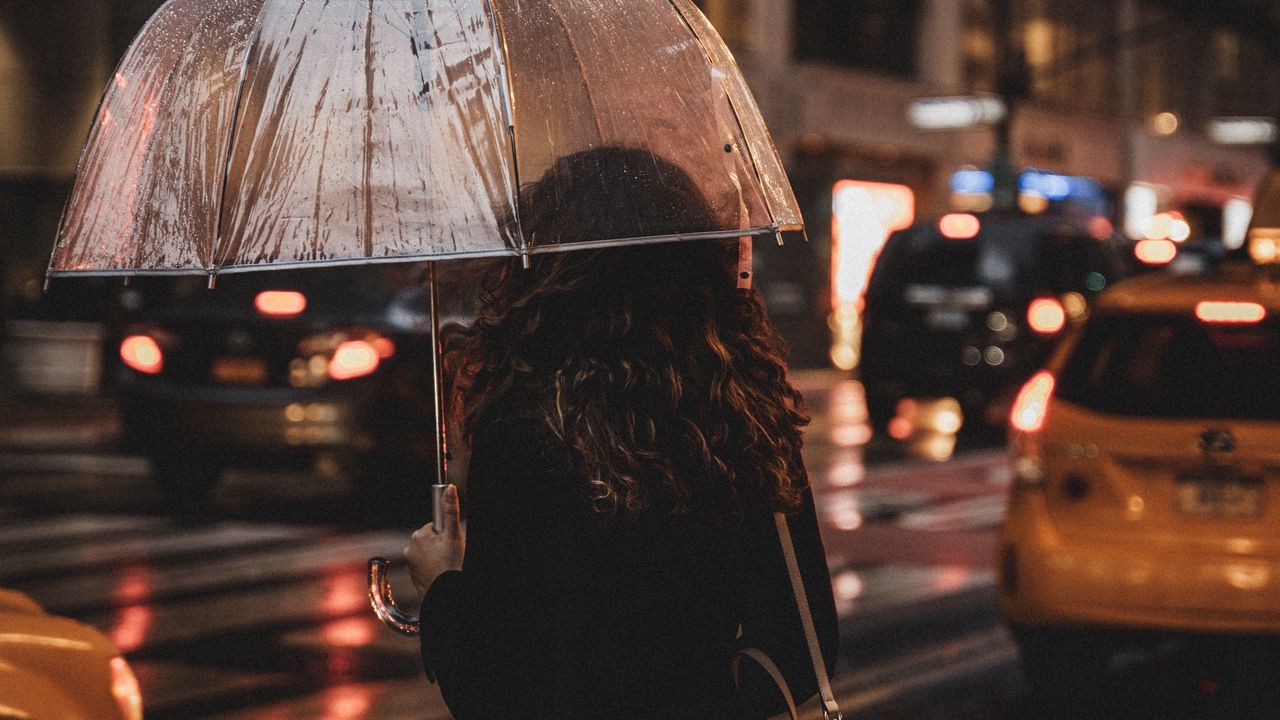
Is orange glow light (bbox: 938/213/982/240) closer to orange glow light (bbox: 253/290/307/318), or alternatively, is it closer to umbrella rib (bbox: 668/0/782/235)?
orange glow light (bbox: 253/290/307/318)

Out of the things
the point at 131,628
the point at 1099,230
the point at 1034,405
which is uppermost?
the point at 1034,405

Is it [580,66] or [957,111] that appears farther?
[957,111]

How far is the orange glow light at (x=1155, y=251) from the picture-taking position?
1945 cm

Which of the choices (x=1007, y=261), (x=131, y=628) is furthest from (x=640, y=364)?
(x=1007, y=261)

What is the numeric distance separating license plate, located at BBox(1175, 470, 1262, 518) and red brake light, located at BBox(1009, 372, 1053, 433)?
60 centimetres

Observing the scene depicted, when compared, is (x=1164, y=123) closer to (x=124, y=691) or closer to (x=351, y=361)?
(x=351, y=361)

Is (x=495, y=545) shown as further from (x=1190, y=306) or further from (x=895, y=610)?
(x=895, y=610)

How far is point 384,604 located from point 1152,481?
159 inches

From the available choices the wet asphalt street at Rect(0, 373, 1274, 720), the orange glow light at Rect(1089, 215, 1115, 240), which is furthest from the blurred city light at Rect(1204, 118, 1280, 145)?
the wet asphalt street at Rect(0, 373, 1274, 720)

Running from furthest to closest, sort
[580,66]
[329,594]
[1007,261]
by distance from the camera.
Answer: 1. [1007,261]
2. [329,594]
3. [580,66]

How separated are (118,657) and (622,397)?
6.24 ft

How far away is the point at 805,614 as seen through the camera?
2664 mm

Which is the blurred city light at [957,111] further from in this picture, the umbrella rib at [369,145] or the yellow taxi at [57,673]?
the umbrella rib at [369,145]

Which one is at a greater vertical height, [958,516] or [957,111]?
[957,111]
